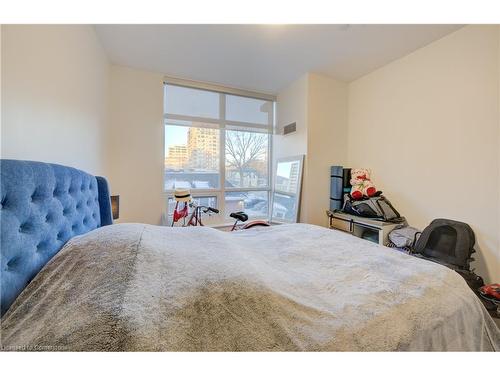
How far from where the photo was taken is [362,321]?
2.36 feet

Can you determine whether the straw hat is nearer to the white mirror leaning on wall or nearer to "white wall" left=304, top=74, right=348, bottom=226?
the white mirror leaning on wall

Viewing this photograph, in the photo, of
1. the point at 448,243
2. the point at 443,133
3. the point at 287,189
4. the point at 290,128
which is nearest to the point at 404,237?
the point at 448,243

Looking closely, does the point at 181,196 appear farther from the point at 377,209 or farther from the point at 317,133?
the point at 377,209

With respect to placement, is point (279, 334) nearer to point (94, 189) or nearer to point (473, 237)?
point (94, 189)

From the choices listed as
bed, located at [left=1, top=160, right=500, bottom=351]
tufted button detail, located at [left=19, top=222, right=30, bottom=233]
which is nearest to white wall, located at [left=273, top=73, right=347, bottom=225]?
bed, located at [left=1, top=160, right=500, bottom=351]

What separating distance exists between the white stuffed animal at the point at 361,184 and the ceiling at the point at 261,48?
4.71ft

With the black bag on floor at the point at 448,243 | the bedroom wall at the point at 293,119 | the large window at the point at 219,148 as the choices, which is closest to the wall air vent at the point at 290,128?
the bedroom wall at the point at 293,119

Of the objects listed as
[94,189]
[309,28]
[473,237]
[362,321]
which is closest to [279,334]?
[362,321]

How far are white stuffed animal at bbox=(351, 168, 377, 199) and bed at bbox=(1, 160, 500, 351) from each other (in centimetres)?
168

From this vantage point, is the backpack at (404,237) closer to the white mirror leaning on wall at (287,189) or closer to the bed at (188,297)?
the white mirror leaning on wall at (287,189)

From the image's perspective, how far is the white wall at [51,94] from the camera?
3.10 ft

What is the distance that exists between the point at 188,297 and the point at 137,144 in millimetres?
2655

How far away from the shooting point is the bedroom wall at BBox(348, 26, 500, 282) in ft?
6.01
